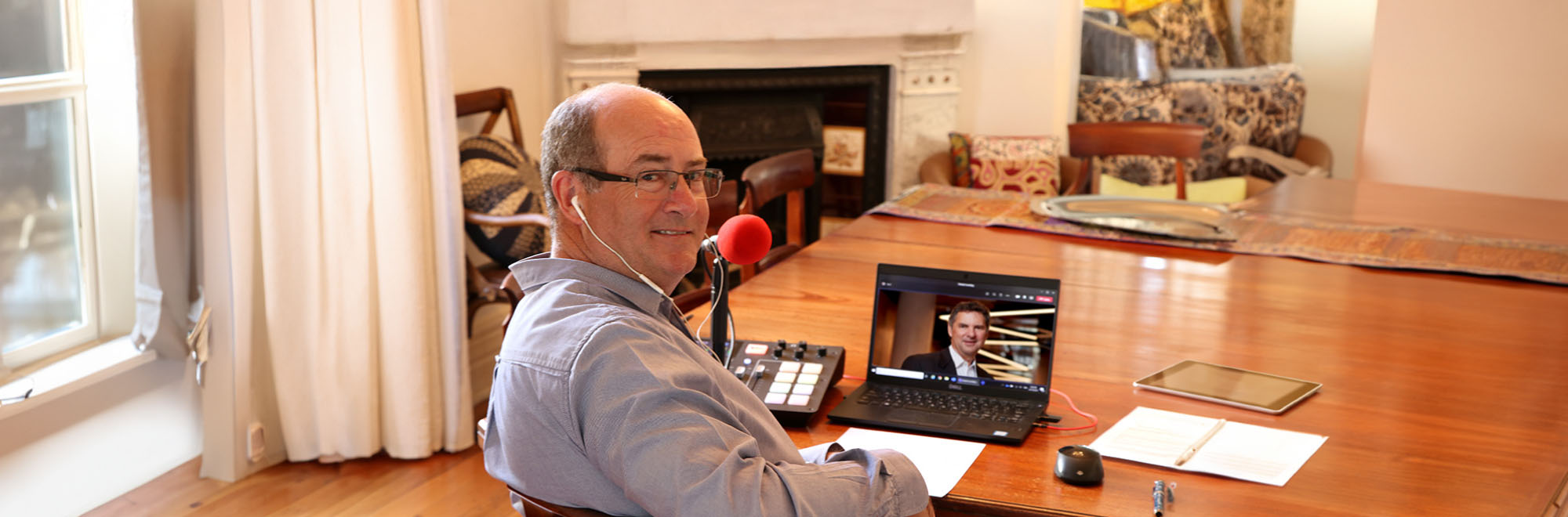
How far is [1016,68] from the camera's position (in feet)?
16.0

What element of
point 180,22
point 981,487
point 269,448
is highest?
point 180,22

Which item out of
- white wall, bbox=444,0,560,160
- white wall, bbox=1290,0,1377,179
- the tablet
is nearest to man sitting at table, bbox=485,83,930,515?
the tablet

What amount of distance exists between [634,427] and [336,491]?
2.10 m

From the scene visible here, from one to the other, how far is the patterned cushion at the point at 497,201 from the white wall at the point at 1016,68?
212cm

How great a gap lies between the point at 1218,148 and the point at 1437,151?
2.86ft

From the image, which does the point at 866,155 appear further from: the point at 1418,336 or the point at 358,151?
the point at 1418,336

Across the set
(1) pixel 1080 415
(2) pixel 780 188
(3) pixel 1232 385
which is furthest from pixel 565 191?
(2) pixel 780 188

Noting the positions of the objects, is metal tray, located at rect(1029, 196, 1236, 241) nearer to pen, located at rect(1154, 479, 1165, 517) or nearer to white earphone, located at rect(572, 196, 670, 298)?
pen, located at rect(1154, 479, 1165, 517)

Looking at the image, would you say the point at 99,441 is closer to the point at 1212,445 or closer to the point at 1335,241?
the point at 1212,445

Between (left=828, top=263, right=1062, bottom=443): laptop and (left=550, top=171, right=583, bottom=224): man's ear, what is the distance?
1.60ft

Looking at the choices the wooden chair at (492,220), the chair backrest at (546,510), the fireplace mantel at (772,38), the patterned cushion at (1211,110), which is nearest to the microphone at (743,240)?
the chair backrest at (546,510)

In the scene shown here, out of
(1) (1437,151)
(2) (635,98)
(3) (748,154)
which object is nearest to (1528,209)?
(1) (1437,151)

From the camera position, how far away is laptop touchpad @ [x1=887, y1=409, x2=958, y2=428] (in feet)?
5.12

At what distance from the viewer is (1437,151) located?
4.75 meters
